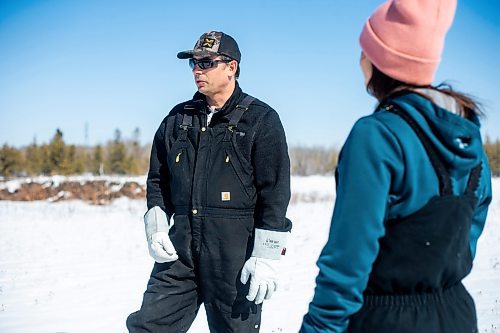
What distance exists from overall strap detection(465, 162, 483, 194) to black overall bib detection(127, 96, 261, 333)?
1.54 m

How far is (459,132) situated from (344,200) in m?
0.39

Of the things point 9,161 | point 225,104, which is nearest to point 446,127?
point 225,104

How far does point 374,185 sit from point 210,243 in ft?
5.43

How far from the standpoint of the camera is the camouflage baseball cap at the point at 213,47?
3.14 meters

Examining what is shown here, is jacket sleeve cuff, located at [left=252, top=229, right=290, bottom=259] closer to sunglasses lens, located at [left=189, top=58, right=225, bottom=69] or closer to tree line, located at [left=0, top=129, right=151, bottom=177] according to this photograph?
sunglasses lens, located at [left=189, top=58, right=225, bottom=69]

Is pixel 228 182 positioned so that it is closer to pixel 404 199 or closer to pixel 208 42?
pixel 208 42

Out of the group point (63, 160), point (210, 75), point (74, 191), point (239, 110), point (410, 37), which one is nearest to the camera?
point (410, 37)

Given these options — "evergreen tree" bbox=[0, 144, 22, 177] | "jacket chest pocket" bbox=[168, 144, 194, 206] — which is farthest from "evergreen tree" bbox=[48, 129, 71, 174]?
"jacket chest pocket" bbox=[168, 144, 194, 206]

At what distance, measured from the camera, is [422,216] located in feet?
4.63

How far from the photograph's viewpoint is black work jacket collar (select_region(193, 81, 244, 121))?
119 inches

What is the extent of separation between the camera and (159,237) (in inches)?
117

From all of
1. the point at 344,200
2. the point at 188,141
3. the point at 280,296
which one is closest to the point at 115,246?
the point at 280,296

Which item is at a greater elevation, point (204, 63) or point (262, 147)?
point (204, 63)

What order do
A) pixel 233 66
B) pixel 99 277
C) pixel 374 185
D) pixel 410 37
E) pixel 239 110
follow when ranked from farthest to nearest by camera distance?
pixel 99 277
pixel 233 66
pixel 239 110
pixel 410 37
pixel 374 185
